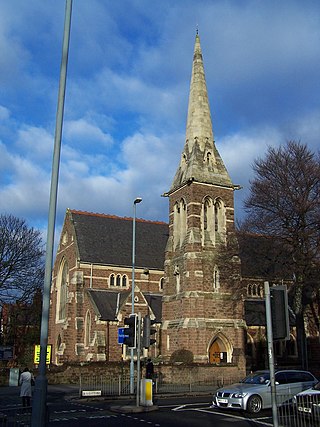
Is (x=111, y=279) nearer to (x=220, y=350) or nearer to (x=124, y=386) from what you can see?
(x=220, y=350)

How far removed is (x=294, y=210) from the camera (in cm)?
3123

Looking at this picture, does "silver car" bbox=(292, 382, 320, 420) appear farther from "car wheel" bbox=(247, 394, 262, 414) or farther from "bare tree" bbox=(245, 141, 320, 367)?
"bare tree" bbox=(245, 141, 320, 367)

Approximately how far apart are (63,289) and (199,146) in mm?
20793

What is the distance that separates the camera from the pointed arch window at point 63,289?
4847 cm

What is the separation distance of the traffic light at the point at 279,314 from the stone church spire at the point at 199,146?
1169 inches

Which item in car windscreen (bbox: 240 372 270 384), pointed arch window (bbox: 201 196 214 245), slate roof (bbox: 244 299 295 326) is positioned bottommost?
car windscreen (bbox: 240 372 270 384)

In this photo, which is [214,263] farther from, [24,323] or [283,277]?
[24,323]

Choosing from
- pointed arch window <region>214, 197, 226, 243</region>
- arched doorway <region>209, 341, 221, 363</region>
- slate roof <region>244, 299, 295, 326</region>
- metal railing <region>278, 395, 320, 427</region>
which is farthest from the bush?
metal railing <region>278, 395, 320, 427</region>

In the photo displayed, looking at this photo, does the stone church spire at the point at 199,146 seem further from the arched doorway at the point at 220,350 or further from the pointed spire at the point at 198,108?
the arched doorway at the point at 220,350

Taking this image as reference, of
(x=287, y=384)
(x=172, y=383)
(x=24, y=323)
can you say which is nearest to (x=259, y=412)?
(x=287, y=384)

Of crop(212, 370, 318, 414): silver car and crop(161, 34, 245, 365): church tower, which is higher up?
crop(161, 34, 245, 365): church tower

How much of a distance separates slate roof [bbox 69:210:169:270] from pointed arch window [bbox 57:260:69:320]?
3980 mm

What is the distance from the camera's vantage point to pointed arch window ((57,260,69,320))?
159ft

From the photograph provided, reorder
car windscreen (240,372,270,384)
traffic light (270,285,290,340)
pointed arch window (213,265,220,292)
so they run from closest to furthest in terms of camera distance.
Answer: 1. traffic light (270,285,290,340)
2. car windscreen (240,372,270,384)
3. pointed arch window (213,265,220,292)
